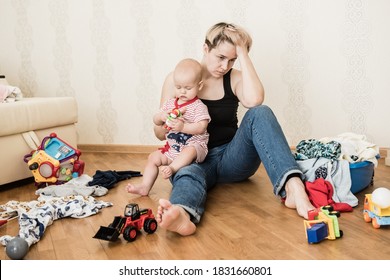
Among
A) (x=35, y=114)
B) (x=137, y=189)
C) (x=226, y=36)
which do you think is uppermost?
(x=226, y=36)

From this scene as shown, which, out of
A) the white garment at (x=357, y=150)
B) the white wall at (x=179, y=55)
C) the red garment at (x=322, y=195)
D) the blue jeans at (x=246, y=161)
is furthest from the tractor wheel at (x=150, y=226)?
the white wall at (x=179, y=55)

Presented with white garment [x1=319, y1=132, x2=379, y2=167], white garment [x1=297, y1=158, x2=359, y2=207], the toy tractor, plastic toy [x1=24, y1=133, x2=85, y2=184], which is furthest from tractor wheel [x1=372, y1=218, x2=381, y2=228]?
plastic toy [x1=24, y1=133, x2=85, y2=184]

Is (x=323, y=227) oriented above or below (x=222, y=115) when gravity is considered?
below

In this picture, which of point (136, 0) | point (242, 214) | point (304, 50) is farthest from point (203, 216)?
point (136, 0)

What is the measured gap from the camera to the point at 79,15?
330cm

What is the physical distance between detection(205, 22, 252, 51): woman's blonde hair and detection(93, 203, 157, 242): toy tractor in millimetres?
786

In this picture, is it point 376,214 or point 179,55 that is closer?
point 376,214

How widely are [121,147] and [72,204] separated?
1571mm

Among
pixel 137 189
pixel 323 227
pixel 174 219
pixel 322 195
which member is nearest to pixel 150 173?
pixel 137 189

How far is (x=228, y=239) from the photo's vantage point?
5.02ft

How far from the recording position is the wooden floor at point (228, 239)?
141cm

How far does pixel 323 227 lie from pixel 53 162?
55.2 inches

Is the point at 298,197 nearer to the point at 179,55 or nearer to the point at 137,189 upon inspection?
the point at 137,189

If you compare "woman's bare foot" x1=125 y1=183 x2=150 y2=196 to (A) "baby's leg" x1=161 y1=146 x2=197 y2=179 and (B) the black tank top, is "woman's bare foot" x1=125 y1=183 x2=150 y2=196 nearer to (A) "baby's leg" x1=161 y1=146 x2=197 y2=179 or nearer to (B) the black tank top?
(A) "baby's leg" x1=161 y1=146 x2=197 y2=179
